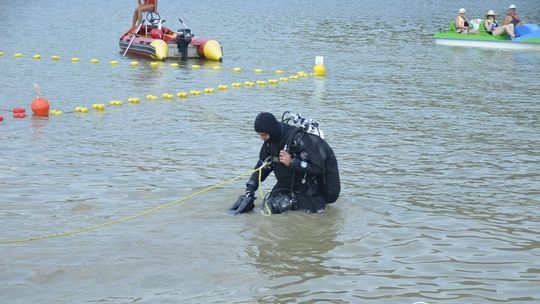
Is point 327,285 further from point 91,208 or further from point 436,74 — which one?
point 436,74

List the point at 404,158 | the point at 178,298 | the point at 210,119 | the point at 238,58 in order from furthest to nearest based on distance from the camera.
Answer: the point at 238,58 < the point at 210,119 < the point at 404,158 < the point at 178,298

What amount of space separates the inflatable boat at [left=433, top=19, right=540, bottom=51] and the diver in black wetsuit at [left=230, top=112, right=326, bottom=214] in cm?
2021

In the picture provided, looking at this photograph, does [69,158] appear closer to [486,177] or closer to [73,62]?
[486,177]

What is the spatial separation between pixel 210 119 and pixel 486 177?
5.63 m

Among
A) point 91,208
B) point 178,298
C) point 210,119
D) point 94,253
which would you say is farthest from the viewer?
point 210,119

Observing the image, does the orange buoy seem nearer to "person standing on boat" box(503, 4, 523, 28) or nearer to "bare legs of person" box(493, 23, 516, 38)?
"person standing on boat" box(503, 4, 523, 28)

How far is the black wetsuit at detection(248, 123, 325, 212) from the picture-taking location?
29.2ft

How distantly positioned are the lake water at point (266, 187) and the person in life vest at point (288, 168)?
0.56ft

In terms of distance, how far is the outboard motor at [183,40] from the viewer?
23.6 m

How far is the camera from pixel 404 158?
12469 millimetres

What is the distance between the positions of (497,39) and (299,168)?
2079 centimetres

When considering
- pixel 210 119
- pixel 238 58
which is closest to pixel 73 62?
pixel 238 58

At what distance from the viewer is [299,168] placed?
8.86m

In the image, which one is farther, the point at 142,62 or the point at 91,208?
the point at 142,62
